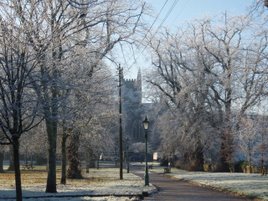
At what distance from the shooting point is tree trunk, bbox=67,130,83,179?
4098cm

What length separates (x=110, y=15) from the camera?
26234 mm

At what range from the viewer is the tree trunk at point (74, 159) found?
41.0 meters

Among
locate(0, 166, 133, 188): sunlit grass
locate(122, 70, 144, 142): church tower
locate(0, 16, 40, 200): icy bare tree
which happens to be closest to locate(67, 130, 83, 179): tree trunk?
locate(0, 166, 133, 188): sunlit grass

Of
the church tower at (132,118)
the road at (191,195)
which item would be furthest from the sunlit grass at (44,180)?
the church tower at (132,118)

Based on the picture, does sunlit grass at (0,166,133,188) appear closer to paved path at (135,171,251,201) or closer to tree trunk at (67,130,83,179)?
tree trunk at (67,130,83,179)

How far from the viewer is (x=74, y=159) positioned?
142 ft

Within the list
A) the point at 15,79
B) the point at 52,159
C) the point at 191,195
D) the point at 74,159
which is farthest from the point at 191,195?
the point at 74,159

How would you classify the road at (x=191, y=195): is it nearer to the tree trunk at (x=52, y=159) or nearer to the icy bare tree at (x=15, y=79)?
the tree trunk at (x=52, y=159)

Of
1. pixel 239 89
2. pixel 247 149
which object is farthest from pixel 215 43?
pixel 247 149

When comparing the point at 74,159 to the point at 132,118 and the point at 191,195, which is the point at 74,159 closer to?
the point at 191,195

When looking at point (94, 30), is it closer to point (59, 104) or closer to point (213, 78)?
point (59, 104)

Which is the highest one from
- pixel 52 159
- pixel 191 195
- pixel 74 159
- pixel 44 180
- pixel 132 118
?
pixel 132 118

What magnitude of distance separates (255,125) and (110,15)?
1717 centimetres

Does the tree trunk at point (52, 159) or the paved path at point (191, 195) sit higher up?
the tree trunk at point (52, 159)
